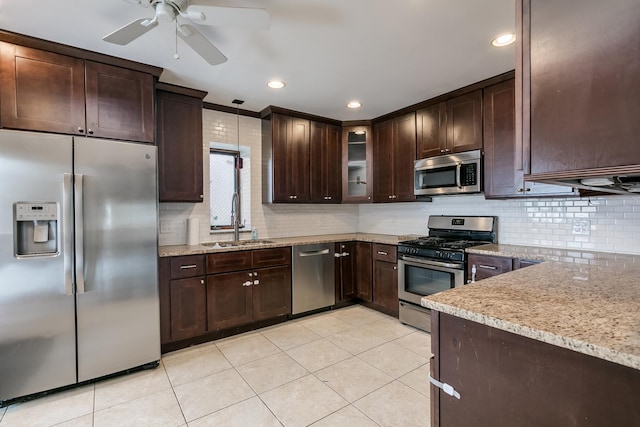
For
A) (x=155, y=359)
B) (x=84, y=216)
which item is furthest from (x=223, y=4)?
(x=155, y=359)

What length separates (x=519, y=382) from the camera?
90cm

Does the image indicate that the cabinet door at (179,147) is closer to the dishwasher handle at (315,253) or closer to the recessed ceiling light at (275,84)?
the recessed ceiling light at (275,84)

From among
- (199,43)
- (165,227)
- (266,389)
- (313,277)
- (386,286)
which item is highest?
(199,43)

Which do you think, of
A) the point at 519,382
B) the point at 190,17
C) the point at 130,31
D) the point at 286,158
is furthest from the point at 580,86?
the point at 286,158

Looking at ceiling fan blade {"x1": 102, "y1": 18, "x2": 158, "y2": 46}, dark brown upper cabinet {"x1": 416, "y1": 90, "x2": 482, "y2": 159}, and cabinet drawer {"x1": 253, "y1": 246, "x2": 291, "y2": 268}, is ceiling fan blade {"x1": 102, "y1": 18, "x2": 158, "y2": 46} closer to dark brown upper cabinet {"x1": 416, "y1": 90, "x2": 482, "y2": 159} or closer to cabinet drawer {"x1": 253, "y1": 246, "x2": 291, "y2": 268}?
cabinet drawer {"x1": 253, "y1": 246, "x2": 291, "y2": 268}

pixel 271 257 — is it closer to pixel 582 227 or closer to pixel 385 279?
pixel 385 279

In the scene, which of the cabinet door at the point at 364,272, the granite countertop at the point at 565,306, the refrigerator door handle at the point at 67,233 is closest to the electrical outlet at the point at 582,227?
the granite countertop at the point at 565,306

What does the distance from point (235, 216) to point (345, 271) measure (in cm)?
153

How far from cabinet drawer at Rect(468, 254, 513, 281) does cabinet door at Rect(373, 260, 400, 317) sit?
3.05ft

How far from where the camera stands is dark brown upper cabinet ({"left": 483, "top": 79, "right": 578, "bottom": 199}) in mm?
2762

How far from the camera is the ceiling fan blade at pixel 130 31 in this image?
5.35 feet

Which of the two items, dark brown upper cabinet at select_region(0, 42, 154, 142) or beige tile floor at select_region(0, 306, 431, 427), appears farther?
dark brown upper cabinet at select_region(0, 42, 154, 142)

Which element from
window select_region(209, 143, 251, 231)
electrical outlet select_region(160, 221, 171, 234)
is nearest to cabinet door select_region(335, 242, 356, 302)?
window select_region(209, 143, 251, 231)

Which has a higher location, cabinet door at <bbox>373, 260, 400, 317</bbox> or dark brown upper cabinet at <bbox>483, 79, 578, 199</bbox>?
dark brown upper cabinet at <bbox>483, 79, 578, 199</bbox>
